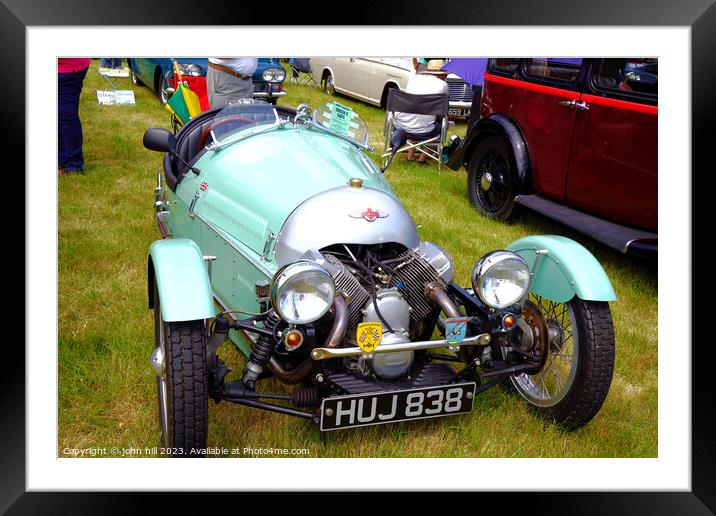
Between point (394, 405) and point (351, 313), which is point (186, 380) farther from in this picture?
point (394, 405)

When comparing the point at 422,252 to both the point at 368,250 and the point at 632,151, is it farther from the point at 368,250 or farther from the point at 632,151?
the point at 632,151

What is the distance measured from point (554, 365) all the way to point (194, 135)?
2996mm

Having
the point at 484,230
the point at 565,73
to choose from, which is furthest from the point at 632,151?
the point at 484,230

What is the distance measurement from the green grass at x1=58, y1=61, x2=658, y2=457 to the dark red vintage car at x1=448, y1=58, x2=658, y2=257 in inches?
17.4

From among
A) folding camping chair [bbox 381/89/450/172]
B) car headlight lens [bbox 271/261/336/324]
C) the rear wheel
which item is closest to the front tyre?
car headlight lens [bbox 271/261/336/324]

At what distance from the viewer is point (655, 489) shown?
2385mm

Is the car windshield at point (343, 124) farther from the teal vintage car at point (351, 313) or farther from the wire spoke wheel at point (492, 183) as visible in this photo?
the wire spoke wheel at point (492, 183)

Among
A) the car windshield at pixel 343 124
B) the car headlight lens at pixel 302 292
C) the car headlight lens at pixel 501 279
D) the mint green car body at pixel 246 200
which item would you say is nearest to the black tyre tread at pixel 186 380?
the mint green car body at pixel 246 200

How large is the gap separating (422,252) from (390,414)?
83 cm

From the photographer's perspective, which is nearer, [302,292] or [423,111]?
[302,292]

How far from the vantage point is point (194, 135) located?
15.2 ft

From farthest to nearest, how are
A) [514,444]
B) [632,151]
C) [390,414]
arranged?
[632,151], [514,444], [390,414]

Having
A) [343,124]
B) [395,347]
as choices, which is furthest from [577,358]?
[343,124]
